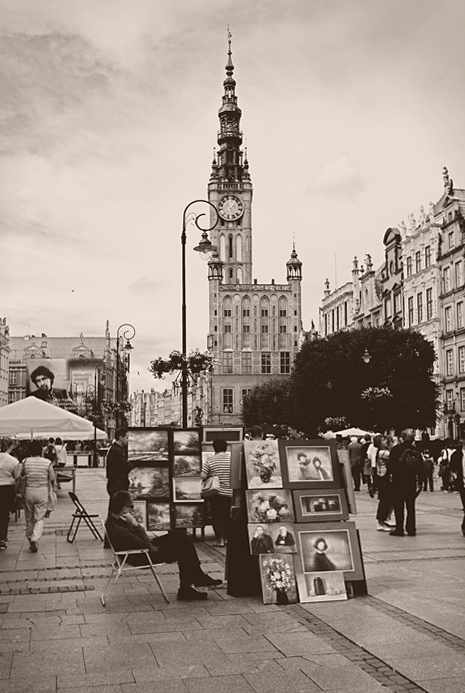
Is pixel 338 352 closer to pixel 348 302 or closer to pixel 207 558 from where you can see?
pixel 348 302

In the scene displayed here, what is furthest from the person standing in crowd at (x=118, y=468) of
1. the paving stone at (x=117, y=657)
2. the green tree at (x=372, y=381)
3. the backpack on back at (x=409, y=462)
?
the green tree at (x=372, y=381)

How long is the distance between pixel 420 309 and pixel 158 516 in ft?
173

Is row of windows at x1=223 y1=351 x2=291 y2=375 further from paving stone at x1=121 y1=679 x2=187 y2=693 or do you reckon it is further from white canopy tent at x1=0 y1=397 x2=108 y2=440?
paving stone at x1=121 y1=679 x2=187 y2=693

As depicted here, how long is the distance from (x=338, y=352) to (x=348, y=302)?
2579 cm

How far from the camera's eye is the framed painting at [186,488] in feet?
44.0

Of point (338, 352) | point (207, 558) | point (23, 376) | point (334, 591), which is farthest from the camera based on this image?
point (23, 376)

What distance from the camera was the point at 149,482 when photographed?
1331 centimetres

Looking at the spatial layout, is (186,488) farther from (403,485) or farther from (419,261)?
(419,261)

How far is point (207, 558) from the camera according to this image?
1220cm

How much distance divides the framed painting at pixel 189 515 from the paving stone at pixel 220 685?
7.28 metres

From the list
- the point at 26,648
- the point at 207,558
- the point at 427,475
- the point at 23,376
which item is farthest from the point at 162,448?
the point at 23,376

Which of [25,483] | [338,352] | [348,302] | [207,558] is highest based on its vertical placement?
[348,302]

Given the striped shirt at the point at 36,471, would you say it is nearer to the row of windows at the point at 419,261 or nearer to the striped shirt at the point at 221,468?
the striped shirt at the point at 221,468

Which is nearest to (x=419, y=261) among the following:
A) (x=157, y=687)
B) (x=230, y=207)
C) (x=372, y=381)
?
(x=372, y=381)
